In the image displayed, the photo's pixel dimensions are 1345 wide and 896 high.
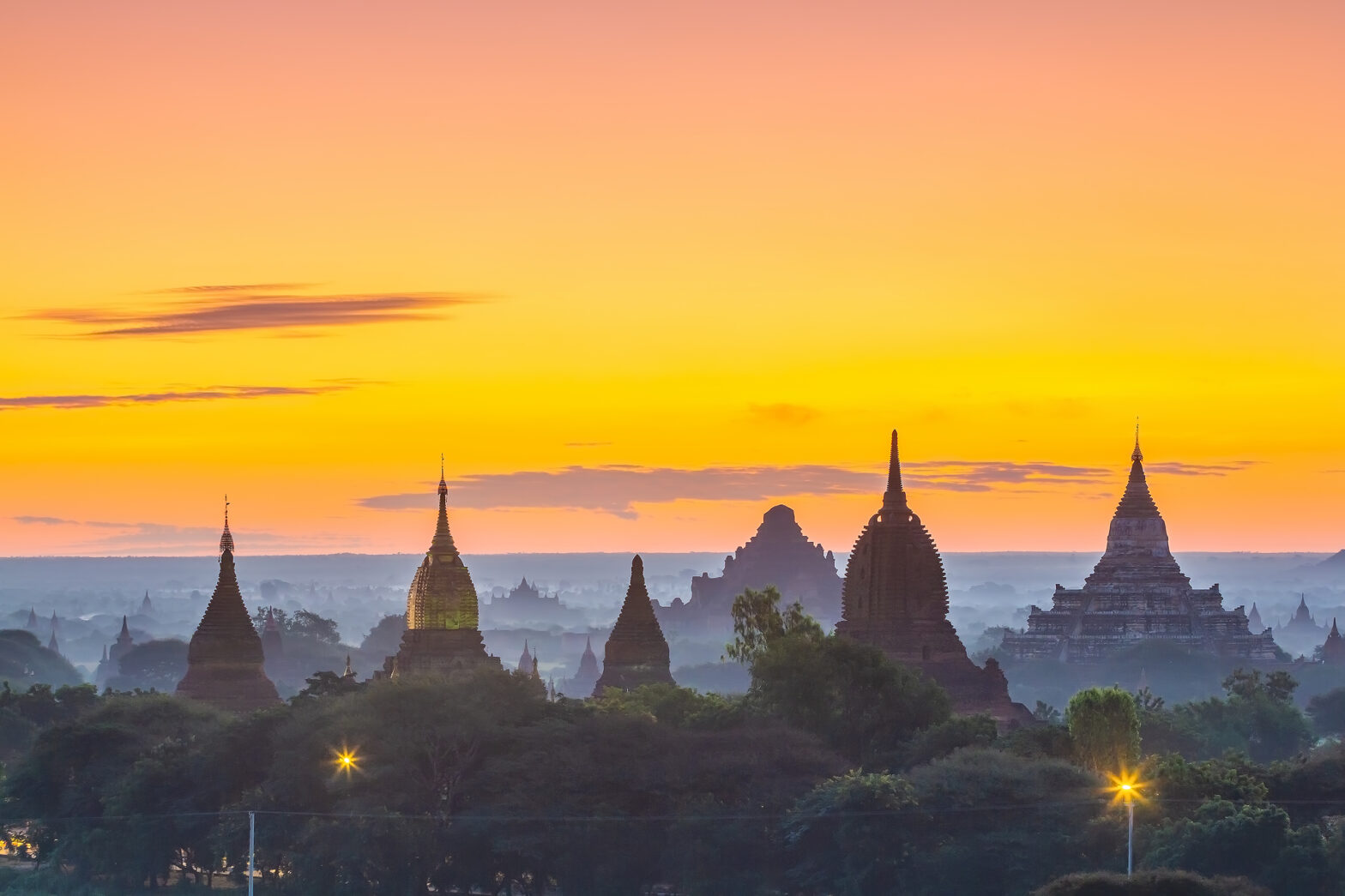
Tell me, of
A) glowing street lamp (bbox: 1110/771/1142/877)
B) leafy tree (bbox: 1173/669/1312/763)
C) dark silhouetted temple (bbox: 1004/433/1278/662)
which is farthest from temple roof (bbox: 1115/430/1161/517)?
glowing street lamp (bbox: 1110/771/1142/877)

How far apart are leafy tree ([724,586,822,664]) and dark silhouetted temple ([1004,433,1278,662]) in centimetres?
6353

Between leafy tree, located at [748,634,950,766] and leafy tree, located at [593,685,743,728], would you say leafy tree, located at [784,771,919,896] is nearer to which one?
leafy tree, located at [593,685,743,728]

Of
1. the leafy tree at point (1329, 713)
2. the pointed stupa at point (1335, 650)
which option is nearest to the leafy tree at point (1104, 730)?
the leafy tree at point (1329, 713)

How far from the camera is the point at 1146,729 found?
8750 cm

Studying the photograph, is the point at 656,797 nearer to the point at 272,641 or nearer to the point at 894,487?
the point at 894,487

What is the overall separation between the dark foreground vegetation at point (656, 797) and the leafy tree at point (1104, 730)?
0.24 feet

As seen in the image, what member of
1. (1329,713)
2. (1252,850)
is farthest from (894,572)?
(1329,713)

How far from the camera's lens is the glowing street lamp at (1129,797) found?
186 feet

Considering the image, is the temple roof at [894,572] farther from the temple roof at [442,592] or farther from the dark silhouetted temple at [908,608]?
the temple roof at [442,592]

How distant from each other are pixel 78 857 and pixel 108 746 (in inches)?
256

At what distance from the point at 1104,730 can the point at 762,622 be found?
17.4 meters

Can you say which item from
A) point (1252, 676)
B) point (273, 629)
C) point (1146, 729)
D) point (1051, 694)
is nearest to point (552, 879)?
point (1146, 729)

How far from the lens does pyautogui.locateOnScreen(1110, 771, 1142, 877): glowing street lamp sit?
56594 mm

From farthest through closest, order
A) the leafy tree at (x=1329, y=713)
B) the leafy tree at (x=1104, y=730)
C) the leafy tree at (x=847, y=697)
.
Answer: the leafy tree at (x=1329, y=713)
the leafy tree at (x=847, y=697)
the leafy tree at (x=1104, y=730)
